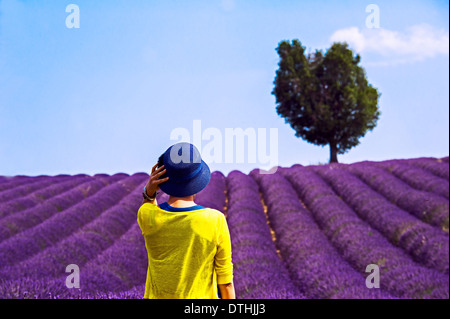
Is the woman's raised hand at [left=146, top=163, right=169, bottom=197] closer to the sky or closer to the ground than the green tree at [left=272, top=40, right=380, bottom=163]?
closer to the ground

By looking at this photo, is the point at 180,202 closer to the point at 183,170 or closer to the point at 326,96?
the point at 183,170

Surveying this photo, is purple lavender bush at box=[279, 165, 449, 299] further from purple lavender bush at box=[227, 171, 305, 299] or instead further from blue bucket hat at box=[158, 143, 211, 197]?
blue bucket hat at box=[158, 143, 211, 197]

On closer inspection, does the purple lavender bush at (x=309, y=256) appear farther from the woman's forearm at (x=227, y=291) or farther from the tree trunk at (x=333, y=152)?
the tree trunk at (x=333, y=152)

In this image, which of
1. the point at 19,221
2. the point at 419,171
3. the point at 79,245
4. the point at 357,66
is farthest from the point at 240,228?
the point at 357,66

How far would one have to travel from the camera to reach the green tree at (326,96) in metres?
21.5

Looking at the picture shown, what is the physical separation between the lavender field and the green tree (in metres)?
9.78

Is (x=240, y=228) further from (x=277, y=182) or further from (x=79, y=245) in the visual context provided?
(x=277, y=182)

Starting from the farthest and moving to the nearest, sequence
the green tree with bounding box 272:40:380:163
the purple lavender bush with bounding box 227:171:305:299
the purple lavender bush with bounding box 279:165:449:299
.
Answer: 1. the green tree with bounding box 272:40:380:163
2. the purple lavender bush with bounding box 279:165:449:299
3. the purple lavender bush with bounding box 227:171:305:299

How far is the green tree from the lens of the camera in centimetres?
2148

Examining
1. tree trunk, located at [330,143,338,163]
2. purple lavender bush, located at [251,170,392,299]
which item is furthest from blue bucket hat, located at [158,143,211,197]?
tree trunk, located at [330,143,338,163]

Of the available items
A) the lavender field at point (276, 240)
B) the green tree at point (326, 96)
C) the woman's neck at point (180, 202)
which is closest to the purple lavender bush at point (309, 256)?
the lavender field at point (276, 240)
